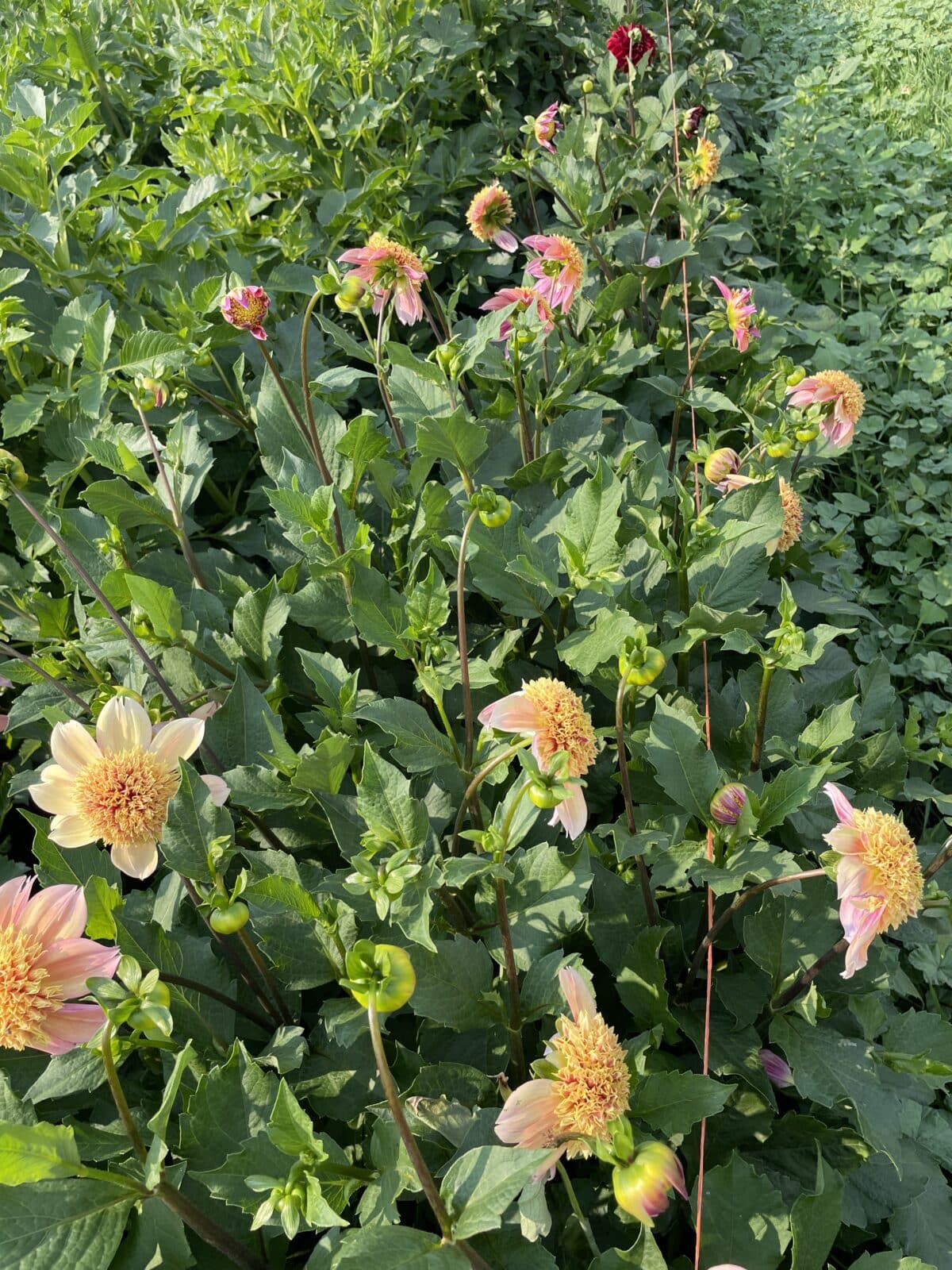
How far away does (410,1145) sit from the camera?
0.72 m

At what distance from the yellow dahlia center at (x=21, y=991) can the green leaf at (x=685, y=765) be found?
70cm

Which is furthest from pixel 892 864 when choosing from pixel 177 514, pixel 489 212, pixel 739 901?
pixel 489 212

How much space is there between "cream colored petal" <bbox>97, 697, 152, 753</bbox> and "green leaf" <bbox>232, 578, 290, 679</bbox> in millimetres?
273

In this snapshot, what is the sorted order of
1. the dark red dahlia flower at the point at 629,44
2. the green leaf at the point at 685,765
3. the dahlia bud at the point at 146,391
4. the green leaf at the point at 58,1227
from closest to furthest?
the green leaf at the point at 58,1227 → the green leaf at the point at 685,765 → the dahlia bud at the point at 146,391 → the dark red dahlia flower at the point at 629,44

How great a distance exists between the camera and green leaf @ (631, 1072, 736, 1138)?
Result: 0.89 m

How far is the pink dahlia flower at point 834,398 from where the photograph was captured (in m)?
1.59

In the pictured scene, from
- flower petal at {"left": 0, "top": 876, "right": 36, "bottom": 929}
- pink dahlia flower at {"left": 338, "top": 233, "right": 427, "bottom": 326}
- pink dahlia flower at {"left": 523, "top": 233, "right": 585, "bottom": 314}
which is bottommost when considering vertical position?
flower petal at {"left": 0, "top": 876, "right": 36, "bottom": 929}

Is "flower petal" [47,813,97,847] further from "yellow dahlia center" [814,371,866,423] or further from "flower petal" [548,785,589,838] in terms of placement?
"yellow dahlia center" [814,371,866,423]


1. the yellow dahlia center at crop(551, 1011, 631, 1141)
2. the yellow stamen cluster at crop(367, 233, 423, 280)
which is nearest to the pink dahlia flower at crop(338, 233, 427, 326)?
the yellow stamen cluster at crop(367, 233, 423, 280)

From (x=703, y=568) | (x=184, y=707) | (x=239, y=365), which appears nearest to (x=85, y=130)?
(x=239, y=365)

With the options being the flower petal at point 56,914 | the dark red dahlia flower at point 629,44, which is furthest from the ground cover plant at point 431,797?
the dark red dahlia flower at point 629,44

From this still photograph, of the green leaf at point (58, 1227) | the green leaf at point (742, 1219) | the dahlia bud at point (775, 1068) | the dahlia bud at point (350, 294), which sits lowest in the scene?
the dahlia bud at point (775, 1068)

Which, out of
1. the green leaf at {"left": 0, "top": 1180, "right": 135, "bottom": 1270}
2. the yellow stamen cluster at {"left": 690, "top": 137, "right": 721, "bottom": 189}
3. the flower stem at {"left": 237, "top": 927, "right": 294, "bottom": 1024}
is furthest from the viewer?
the yellow stamen cluster at {"left": 690, "top": 137, "right": 721, "bottom": 189}

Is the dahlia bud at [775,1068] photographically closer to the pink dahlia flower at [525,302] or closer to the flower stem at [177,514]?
the flower stem at [177,514]
